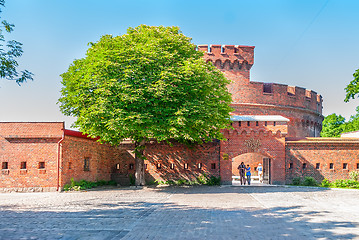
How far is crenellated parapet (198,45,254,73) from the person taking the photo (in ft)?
116

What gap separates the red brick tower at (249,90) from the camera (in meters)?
34.6

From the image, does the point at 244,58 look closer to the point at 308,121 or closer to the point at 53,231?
the point at 308,121

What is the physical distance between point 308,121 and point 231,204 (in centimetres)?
2626

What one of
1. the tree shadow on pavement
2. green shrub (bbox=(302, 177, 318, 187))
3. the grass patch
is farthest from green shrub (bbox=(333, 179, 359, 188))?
the grass patch

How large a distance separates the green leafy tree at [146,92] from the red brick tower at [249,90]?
501 inches

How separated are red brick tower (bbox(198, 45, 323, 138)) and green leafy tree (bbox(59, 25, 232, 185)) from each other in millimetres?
12738

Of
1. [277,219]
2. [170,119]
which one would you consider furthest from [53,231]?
[170,119]

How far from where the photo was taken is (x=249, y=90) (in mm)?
34906

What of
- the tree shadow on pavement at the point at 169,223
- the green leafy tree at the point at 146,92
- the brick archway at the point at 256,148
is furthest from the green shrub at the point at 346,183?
the tree shadow on pavement at the point at 169,223

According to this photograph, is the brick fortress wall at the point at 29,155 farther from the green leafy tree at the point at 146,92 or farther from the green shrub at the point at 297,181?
the green shrub at the point at 297,181

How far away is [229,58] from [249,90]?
12.3 feet

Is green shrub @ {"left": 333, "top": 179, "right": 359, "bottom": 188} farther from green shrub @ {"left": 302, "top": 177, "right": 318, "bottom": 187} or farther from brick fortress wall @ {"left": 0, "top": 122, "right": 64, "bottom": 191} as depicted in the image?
brick fortress wall @ {"left": 0, "top": 122, "right": 64, "bottom": 191}

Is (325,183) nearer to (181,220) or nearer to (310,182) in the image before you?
(310,182)

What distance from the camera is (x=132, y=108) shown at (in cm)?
2072
